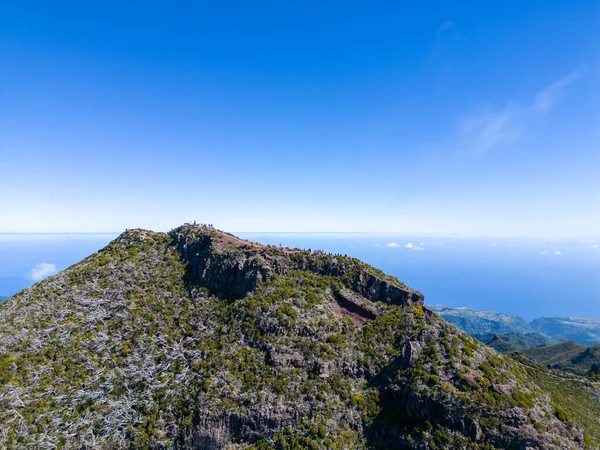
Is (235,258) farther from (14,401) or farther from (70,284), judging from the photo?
(14,401)

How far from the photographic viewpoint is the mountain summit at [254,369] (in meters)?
39.5

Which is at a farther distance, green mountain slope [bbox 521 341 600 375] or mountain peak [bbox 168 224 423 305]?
green mountain slope [bbox 521 341 600 375]

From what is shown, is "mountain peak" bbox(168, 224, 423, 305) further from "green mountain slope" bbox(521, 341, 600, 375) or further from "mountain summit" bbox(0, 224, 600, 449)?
"green mountain slope" bbox(521, 341, 600, 375)

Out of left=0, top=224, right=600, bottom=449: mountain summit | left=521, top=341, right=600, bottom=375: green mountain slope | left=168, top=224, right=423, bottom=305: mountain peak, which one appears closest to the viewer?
left=0, top=224, right=600, bottom=449: mountain summit

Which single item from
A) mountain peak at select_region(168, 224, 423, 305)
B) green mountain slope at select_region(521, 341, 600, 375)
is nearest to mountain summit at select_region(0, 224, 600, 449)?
mountain peak at select_region(168, 224, 423, 305)

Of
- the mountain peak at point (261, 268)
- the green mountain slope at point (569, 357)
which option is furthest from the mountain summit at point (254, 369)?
the green mountain slope at point (569, 357)

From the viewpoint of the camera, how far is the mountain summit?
1554 inches

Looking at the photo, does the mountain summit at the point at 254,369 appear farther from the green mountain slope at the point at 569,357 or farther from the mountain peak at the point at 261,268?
the green mountain slope at the point at 569,357

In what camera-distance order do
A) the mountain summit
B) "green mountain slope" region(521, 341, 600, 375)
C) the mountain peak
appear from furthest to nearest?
"green mountain slope" region(521, 341, 600, 375) → the mountain peak → the mountain summit

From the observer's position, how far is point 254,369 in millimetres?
46375

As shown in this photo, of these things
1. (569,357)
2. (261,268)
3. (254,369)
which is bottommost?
(569,357)

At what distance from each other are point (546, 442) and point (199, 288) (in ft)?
200

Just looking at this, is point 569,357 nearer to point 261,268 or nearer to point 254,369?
point 261,268

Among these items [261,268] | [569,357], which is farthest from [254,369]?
[569,357]
